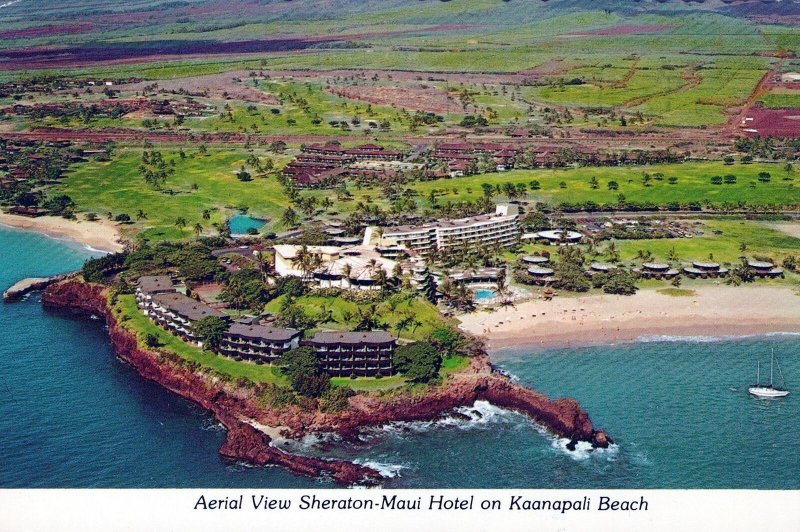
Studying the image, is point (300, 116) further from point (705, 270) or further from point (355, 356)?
point (355, 356)

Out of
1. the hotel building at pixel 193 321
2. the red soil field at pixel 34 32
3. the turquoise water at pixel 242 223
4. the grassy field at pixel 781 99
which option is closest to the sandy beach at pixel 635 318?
the hotel building at pixel 193 321

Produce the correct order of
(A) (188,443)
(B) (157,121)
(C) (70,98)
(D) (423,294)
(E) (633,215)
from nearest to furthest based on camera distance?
(A) (188,443), (D) (423,294), (E) (633,215), (B) (157,121), (C) (70,98)

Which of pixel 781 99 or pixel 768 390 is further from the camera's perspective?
pixel 781 99

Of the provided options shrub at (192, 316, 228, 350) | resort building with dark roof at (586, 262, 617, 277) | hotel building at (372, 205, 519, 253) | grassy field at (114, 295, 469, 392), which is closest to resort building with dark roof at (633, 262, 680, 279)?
resort building with dark roof at (586, 262, 617, 277)

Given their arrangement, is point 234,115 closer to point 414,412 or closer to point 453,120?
point 453,120

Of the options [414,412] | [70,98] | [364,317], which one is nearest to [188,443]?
[414,412]

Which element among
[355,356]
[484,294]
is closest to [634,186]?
[484,294]
